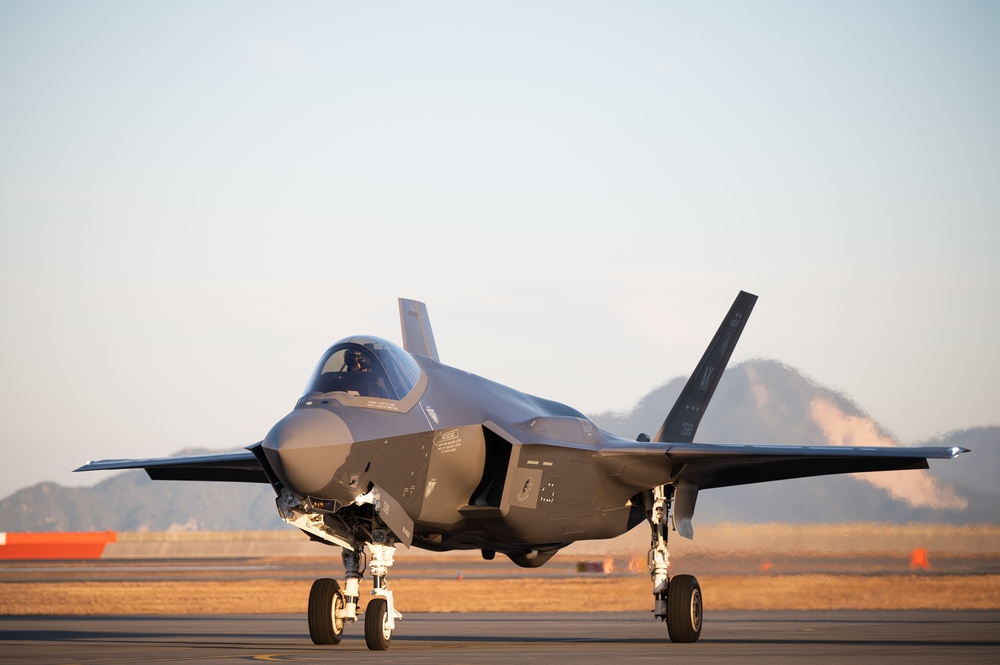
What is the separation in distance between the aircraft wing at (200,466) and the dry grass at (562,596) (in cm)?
733

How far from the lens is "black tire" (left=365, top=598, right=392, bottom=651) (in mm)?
13203

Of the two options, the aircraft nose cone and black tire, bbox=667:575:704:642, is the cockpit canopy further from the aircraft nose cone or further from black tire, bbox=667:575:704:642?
black tire, bbox=667:575:704:642

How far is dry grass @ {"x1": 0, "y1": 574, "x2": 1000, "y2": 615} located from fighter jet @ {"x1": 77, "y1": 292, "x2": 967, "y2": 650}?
8717 mm

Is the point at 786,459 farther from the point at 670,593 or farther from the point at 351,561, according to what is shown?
the point at 351,561

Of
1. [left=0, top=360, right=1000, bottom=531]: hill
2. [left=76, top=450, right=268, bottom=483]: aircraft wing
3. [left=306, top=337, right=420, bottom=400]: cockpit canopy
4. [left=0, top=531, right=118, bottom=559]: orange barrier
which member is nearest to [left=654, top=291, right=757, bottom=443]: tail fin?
[left=76, top=450, right=268, bottom=483]: aircraft wing

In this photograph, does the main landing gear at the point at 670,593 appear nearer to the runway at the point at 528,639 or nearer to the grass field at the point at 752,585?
the runway at the point at 528,639

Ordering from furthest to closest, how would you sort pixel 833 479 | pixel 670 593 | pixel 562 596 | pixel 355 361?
pixel 833 479
pixel 562 596
pixel 670 593
pixel 355 361

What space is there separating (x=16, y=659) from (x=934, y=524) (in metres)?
21.4

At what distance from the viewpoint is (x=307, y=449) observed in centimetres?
1204

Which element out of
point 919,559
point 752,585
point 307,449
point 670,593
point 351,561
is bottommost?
point 752,585

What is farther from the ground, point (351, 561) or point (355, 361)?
point (355, 361)

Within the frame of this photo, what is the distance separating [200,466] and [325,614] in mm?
5066

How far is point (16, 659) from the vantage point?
1311cm

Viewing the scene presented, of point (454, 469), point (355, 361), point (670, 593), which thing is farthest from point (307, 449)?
point (670, 593)
